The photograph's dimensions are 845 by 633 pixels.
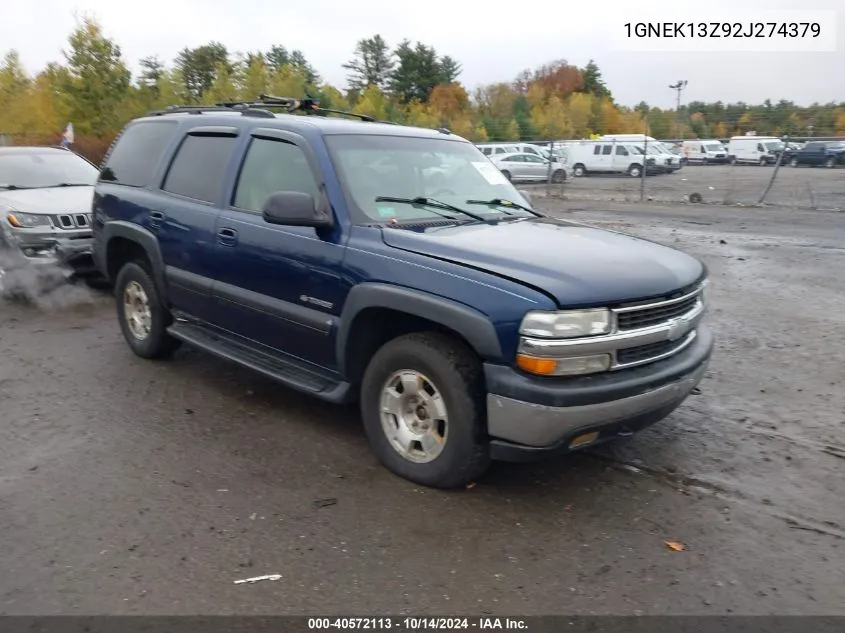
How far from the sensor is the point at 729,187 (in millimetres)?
22547

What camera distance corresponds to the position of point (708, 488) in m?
3.84

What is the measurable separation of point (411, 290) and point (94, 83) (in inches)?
962

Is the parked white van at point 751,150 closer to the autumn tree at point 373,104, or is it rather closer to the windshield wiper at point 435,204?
the autumn tree at point 373,104

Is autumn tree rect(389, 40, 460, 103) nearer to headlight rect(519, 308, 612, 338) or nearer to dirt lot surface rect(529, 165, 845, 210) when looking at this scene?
dirt lot surface rect(529, 165, 845, 210)

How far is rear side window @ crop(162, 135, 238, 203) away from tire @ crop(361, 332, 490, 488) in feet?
6.50

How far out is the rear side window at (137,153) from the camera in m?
5.72

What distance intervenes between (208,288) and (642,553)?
3.19m

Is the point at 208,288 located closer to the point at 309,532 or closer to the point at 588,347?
the point at 309,532

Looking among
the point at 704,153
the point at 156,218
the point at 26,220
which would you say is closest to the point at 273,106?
the point at 156,218

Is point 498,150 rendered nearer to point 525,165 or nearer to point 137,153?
point 525,165

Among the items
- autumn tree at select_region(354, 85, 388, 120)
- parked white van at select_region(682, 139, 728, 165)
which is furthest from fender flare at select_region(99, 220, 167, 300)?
autumn tree at select_region(354, 85, 388, 120)

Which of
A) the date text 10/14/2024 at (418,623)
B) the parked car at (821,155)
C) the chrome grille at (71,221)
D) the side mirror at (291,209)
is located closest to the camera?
the date text 10/14/2024 at (418,623)

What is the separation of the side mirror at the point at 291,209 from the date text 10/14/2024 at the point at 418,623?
2079 mm

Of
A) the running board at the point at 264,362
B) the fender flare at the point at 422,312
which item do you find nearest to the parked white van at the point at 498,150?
the running board at the point at 264,362
